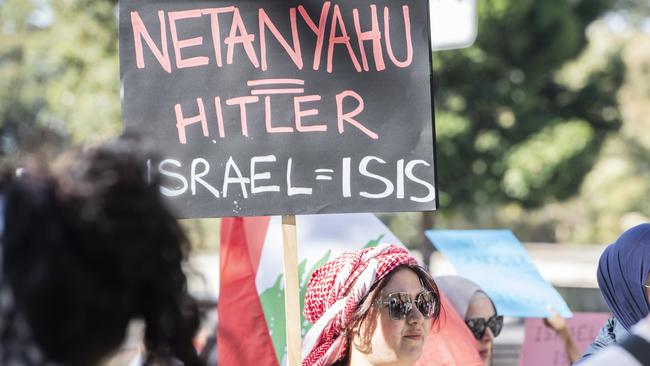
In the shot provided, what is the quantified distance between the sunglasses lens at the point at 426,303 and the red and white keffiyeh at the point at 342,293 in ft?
0.34

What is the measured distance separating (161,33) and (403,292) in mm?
1080

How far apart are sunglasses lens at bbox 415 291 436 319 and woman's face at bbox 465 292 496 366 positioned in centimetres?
102

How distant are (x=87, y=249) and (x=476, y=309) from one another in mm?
2718

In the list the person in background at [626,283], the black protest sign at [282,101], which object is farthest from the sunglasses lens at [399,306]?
the person in background at [626,283]

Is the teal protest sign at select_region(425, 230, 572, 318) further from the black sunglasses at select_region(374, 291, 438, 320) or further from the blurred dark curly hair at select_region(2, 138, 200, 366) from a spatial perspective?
the blurred dark curly hair at select_region(2, 138, 200, 366)

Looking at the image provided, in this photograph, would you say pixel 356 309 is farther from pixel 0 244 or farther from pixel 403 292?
pixel 0 244

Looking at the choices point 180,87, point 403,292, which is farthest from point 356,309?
point 180,87

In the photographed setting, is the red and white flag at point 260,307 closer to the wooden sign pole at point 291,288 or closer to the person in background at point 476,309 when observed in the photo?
the person in background at point 476,309

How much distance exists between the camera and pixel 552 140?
12672 millimetres

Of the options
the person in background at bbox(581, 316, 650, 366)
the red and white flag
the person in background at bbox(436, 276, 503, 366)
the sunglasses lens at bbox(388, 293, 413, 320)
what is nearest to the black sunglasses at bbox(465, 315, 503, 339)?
the person in background at bbox(436, 276, 503, 366)

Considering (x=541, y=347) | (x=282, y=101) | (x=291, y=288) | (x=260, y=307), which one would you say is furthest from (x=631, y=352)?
(x=541, y=347)

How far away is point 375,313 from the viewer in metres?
→ 2.76

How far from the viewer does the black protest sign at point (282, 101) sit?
284 cm

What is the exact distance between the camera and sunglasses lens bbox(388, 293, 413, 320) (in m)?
2.74
